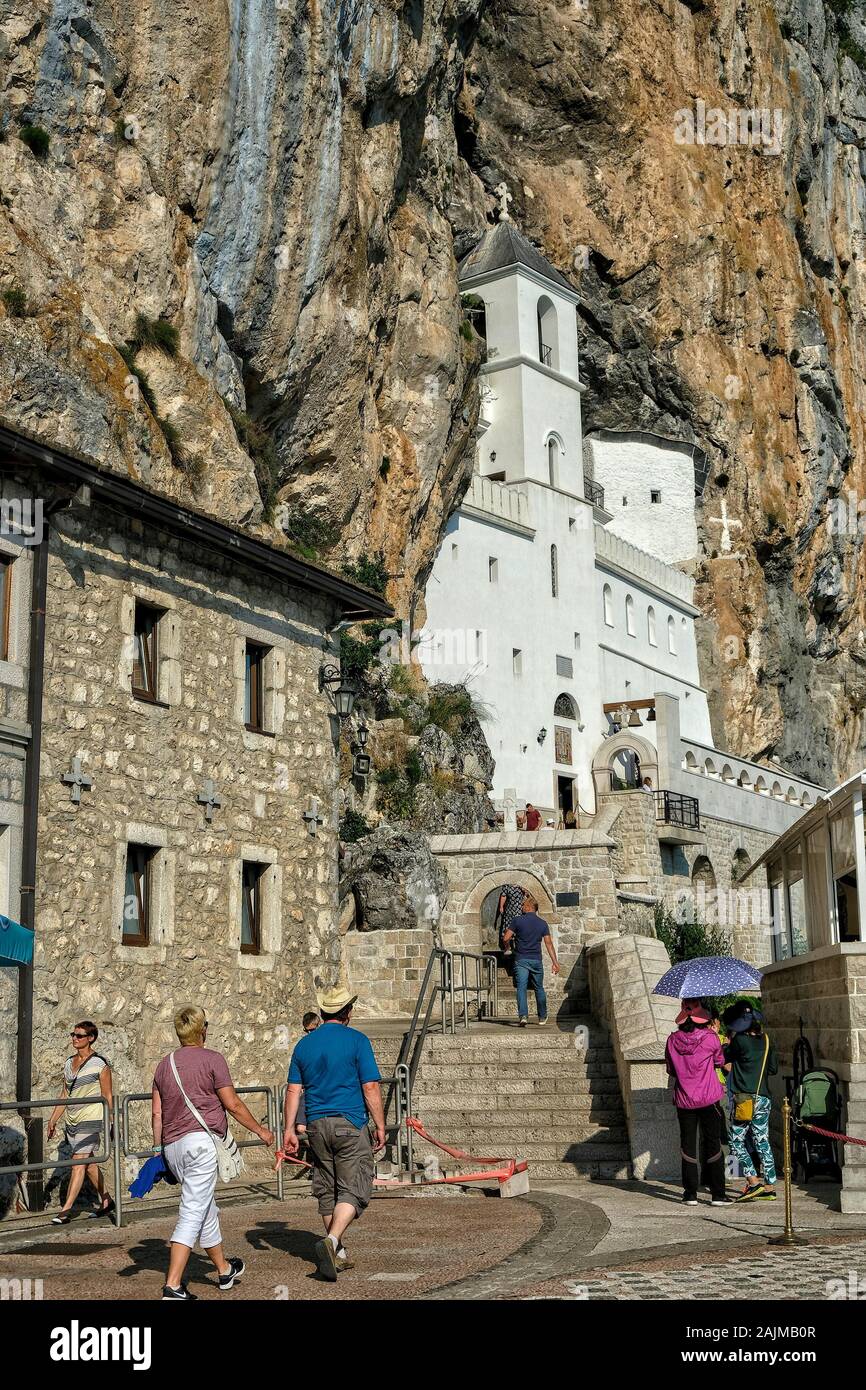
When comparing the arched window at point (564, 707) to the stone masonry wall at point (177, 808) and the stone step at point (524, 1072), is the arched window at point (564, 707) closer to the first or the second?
the stone masonry wall at point (177, 808)

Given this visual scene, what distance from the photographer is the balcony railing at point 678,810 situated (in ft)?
121

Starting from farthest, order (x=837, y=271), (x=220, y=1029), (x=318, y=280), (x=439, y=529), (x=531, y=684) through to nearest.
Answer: (x=837, y=271)
(x=531, y=684)
(x=439, y=529)
(x=318, y=280)
(x=220, y=1029)

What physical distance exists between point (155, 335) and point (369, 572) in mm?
9946

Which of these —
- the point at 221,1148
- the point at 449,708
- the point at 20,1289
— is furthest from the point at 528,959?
the point at 449,708

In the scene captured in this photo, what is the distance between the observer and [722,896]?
39531 mm

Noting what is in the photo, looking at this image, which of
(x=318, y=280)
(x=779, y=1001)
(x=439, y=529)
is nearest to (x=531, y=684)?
(x=439, y=529)

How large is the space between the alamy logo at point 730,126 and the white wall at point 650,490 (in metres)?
10.3

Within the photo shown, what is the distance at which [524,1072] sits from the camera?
51.4 ft

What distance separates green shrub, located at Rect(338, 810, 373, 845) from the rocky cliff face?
19.6ft

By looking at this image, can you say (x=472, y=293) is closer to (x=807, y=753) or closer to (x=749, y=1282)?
(x=807, y=753)

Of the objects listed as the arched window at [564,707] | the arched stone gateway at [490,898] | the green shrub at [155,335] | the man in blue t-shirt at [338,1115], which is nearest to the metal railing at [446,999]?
the arched stone gateway at [490,898]

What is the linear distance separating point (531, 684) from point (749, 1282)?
34.2 metres

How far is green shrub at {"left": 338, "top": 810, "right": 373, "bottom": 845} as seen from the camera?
27.9 metres

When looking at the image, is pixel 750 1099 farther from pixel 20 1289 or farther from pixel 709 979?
pixel 20 1289
